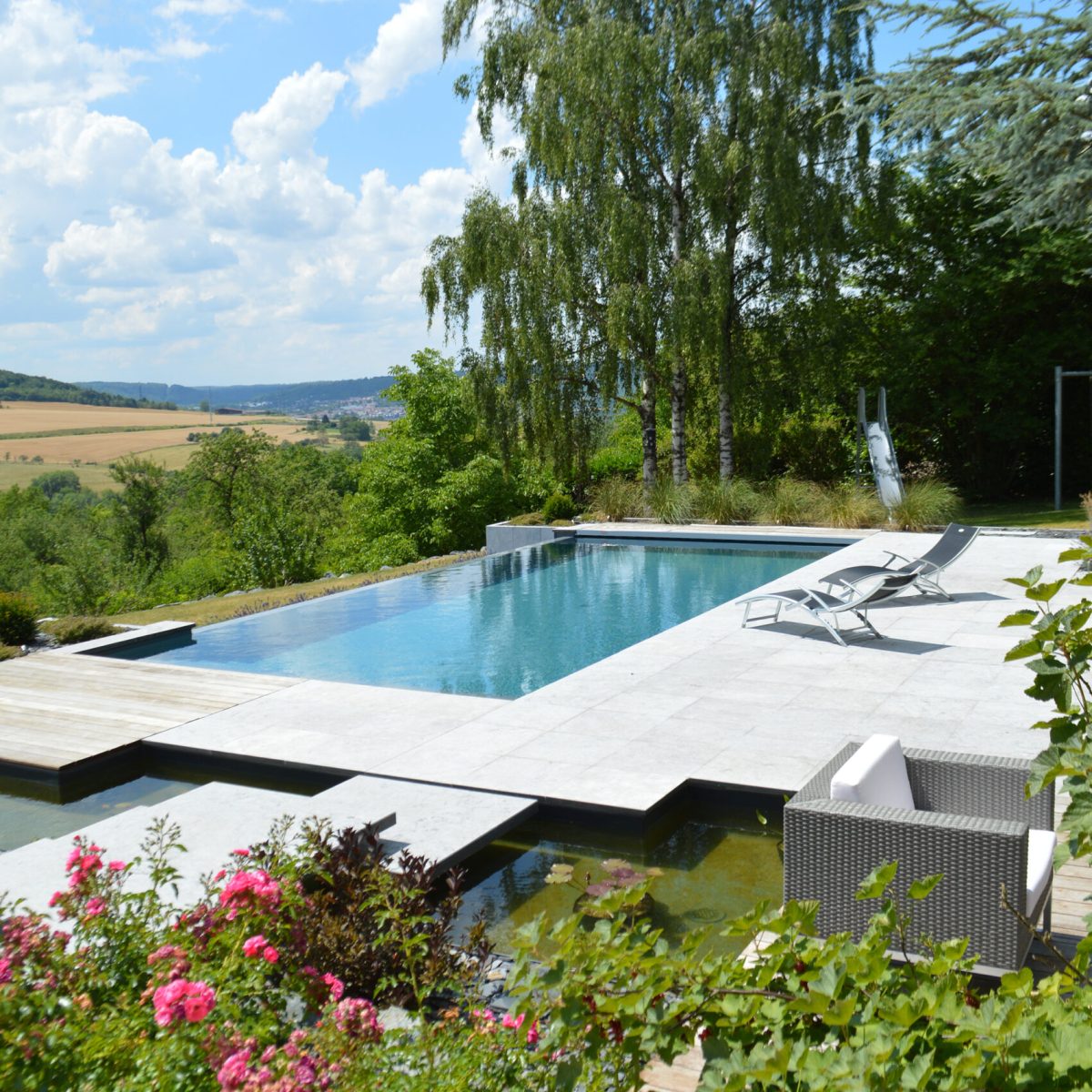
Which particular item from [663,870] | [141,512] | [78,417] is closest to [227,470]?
[141,512]

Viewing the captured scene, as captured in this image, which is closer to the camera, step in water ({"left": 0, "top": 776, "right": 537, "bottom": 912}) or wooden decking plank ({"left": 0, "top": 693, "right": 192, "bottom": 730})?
step in water ({"left": 0, "top": 776, "right": 537, "bottom": 912})

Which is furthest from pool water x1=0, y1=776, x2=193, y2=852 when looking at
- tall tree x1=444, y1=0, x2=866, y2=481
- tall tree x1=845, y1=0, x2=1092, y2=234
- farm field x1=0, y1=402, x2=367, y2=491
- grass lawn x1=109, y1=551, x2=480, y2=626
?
farm field x1=0, y1=402, x2=367, y2=491

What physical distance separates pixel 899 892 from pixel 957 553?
7.24 m

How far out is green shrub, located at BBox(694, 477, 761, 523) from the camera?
1677 centimetres

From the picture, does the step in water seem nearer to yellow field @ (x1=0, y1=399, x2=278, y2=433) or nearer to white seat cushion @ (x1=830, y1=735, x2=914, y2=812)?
white seat cushion @ (x1=830, y1=735, x2=914, y2=812)

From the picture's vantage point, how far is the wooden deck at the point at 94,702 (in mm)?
6508

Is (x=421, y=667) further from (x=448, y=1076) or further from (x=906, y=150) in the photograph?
(x=906, y=150)

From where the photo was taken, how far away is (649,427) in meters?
18.5

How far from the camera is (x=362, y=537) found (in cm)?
2447

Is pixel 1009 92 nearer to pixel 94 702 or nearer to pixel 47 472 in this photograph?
pixel 94 702

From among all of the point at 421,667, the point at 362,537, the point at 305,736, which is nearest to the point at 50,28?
the point at 421,667

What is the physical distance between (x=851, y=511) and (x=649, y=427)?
13.3 ft

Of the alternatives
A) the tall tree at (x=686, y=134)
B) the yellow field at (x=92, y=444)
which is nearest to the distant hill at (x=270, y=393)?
the yellow field at (x=92, y=444)

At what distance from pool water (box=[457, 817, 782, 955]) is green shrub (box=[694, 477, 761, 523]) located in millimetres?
11592
